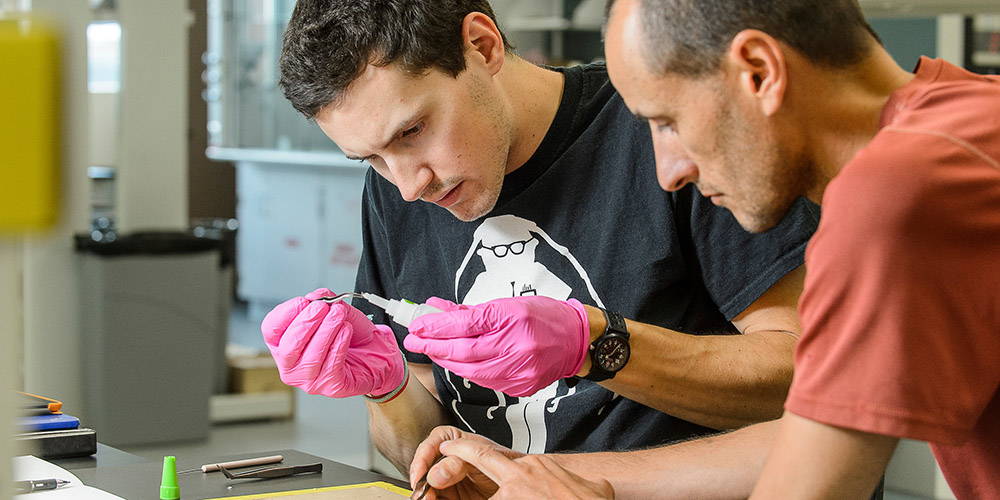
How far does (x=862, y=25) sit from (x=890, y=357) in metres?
0.32

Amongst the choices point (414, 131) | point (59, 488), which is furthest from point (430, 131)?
point (59, 488)

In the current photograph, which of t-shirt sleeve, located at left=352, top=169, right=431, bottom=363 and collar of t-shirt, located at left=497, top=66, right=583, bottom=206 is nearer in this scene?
collar of t-shirt, located at left=497, top=66, right=583, bottom=206

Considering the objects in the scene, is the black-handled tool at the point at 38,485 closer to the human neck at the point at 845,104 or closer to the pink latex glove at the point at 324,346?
the pink latex glove at the point at 324,346

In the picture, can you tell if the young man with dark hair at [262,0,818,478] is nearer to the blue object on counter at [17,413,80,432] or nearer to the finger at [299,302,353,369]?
the finger at [299,302,353,369]

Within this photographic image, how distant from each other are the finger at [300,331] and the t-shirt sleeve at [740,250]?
49cm

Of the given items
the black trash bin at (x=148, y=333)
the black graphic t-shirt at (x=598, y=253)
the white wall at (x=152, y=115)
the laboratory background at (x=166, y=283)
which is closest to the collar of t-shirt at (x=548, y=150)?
the black graphic t-shirt at (x=598, y=253)

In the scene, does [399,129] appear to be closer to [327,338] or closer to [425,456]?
[327,338]

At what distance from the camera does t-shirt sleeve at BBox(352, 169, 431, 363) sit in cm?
174

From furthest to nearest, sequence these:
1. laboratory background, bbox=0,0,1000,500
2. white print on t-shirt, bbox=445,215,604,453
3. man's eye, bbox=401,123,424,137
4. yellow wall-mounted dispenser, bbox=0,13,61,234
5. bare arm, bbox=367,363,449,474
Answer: laboratory background, bbox=0,0,1000,500
bare arm, bbox=367,363,449,474
white print on t-shirt, bbox=445,215,604,453
man's eye, bbox=401,123,424,137
yellow wall-mounted dispenser, bbox=0,13,61,234

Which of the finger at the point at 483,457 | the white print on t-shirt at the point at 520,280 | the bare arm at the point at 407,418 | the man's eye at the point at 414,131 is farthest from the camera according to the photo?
the bare arm at the point at 407,418

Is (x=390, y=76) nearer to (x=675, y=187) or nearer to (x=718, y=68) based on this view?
(x=675, y=187)

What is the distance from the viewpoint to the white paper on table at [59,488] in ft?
4.42

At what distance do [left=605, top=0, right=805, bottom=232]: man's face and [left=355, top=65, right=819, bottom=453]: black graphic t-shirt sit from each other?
361 mm

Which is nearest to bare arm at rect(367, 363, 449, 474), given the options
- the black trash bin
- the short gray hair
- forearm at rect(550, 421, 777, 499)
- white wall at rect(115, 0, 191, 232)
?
forearm at rect(550, 421, 777, 499)
